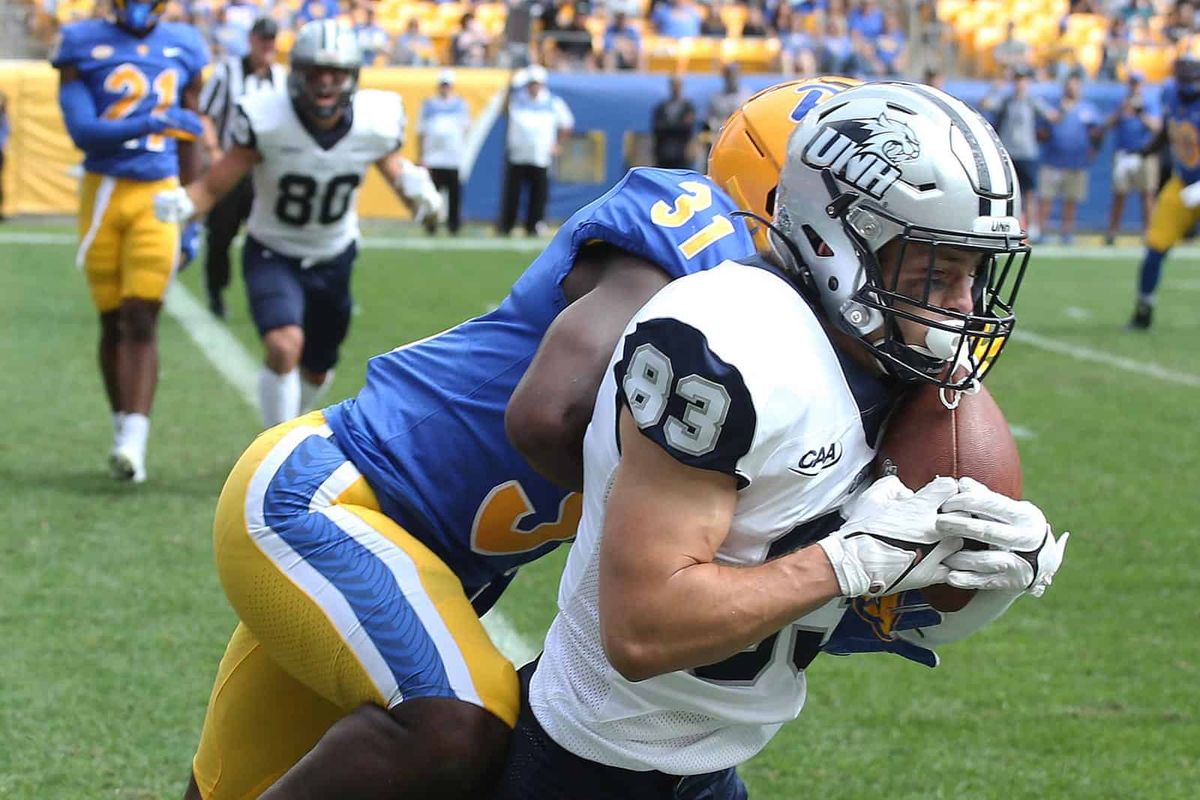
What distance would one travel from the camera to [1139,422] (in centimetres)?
750

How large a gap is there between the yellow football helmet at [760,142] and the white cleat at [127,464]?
3.61m

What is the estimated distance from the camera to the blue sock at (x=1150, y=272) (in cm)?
1056

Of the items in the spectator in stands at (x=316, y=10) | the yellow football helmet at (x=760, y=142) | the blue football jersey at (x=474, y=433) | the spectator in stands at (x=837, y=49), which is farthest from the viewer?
the spectator in stands at (x=837, y=49)

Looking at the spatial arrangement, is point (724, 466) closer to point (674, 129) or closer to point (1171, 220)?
point (1171, 220)

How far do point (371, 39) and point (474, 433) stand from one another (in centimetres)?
1598

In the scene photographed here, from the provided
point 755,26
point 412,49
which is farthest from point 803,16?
point 412,49

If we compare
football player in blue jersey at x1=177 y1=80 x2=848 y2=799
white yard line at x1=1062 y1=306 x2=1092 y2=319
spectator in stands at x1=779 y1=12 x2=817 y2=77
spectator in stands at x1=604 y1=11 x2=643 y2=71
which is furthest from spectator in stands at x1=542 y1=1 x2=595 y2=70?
football player in blue jersey at x1=177 y1=80 x2=848 y2=799

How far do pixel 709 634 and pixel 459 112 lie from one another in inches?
574

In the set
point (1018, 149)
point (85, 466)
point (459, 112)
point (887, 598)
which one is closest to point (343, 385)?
point (85, 466)

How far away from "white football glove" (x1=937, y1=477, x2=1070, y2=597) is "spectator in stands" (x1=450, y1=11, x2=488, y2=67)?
54.7 feet

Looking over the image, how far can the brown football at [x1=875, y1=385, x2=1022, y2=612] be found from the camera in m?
2.02

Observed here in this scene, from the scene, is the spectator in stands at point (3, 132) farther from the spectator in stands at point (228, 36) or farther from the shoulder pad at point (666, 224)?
the shoulder pad at point (666, 224)

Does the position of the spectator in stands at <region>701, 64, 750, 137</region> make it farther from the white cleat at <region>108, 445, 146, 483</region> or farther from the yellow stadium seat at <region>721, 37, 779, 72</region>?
the white cleat at <region>108, 445, 146, 483</region>

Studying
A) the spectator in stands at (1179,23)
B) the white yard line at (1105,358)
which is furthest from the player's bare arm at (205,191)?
the spectator in stands at (1179,23)
